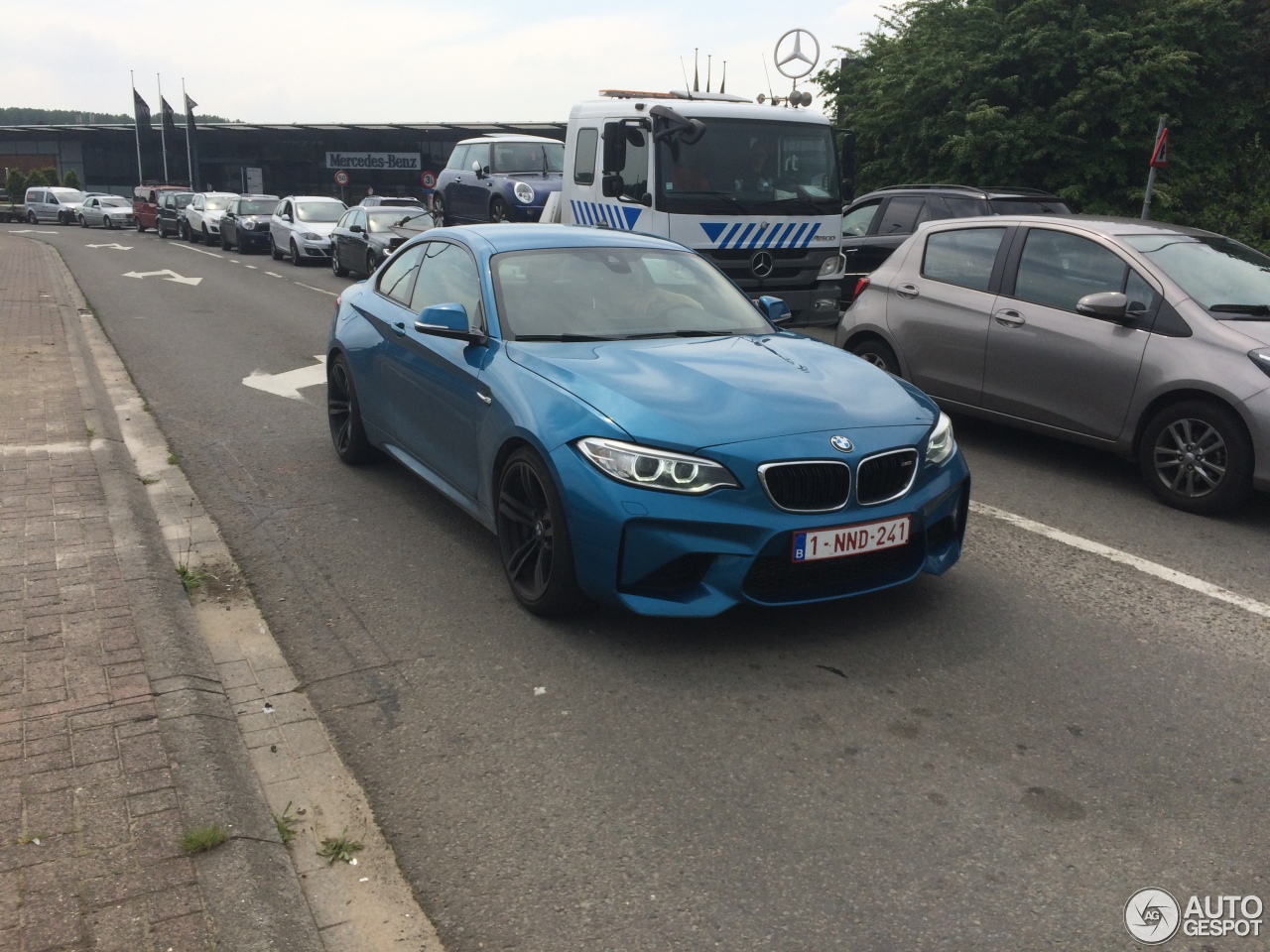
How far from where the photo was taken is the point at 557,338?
5520mm

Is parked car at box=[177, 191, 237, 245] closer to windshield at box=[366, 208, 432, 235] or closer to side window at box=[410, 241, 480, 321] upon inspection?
windshield at box=[366, 208, 432, 235]

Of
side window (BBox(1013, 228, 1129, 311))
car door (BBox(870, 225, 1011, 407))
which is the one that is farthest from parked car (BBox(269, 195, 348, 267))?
side window (BBox(1013, 228, 1129, 311))

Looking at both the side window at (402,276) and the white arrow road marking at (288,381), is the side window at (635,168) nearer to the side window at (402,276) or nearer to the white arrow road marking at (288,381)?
the white arrow road marking at (288,381)

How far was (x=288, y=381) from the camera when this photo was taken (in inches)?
429

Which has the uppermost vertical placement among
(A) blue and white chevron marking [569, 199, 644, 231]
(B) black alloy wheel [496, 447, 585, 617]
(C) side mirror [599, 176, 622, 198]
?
(C) side mirror [599, 176, 622, 198]

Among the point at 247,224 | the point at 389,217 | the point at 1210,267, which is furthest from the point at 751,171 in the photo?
the point at 247,224

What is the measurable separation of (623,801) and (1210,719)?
2111 millimetres

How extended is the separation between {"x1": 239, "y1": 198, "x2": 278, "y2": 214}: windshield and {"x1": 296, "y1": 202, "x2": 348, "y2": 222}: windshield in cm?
464

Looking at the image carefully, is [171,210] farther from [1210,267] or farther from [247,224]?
[1210,267]

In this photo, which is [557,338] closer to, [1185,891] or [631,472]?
[631,472]

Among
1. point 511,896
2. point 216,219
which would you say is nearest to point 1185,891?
point 511,896

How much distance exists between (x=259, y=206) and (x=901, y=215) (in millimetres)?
23949

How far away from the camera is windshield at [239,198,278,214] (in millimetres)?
32812

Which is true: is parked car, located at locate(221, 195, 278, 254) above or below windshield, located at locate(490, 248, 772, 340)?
below
